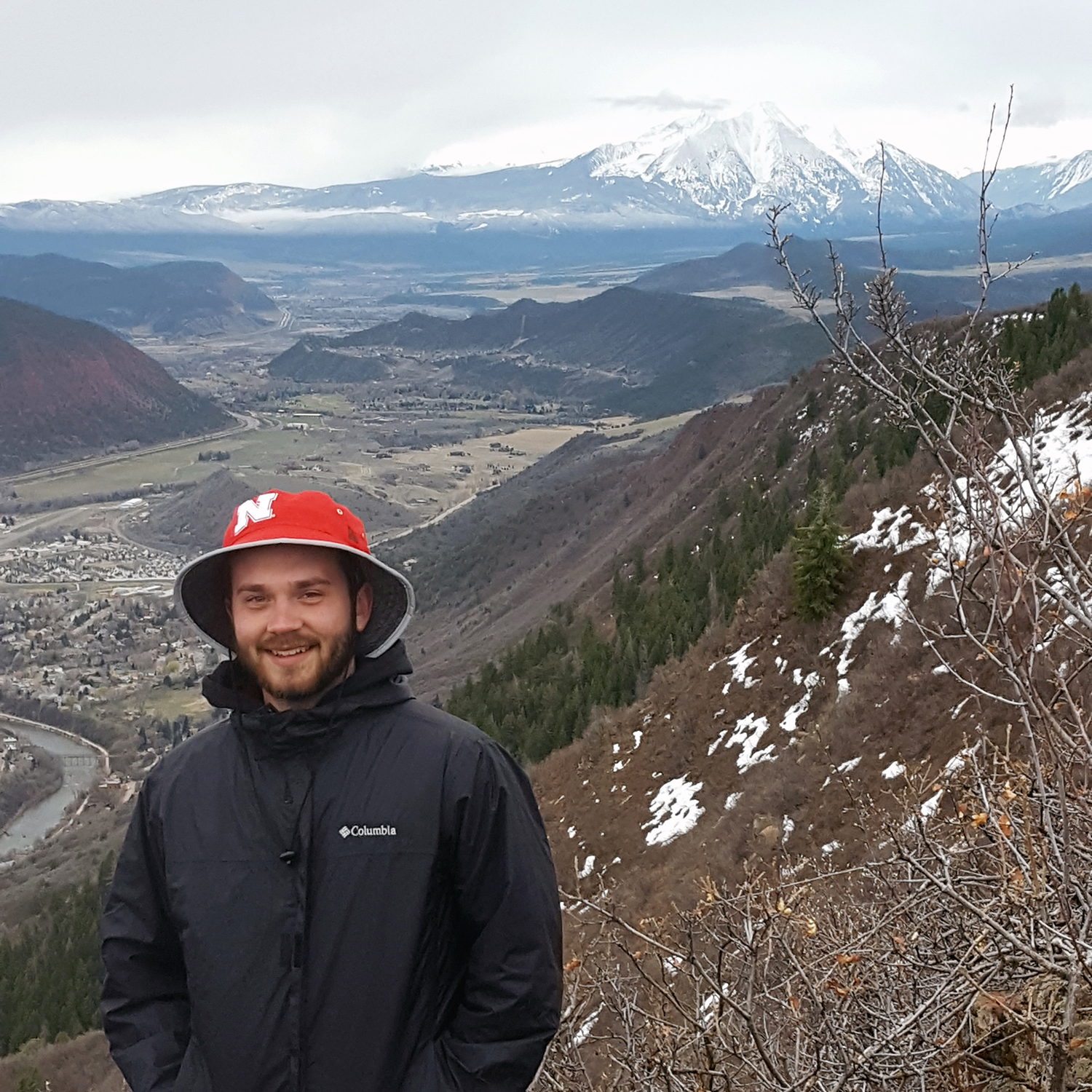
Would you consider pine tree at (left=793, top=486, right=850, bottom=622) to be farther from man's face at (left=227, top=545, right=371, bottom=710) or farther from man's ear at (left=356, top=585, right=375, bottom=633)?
man's face at (left=227, top=545, right=371, bottom=710)

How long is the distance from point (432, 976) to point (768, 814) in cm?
1113

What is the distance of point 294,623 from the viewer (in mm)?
3041

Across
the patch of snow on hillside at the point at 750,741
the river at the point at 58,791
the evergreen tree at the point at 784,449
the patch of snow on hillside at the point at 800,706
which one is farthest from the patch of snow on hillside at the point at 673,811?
the river at the point at 58,791

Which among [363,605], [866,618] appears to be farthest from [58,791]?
[363,605]

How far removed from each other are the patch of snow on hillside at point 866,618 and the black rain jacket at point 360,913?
1375 centimetres

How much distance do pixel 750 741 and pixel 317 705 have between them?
14.8 metres

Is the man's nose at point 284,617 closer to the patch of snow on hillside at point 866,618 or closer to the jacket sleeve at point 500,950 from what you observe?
the jacket sleeve at point 500,950

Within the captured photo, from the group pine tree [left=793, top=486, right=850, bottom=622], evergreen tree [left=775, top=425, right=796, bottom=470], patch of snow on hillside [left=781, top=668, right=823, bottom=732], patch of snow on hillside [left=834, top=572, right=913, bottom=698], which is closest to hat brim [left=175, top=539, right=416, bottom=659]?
patch of snow on hillside [left=834, top=572, right=913, bottom=698]

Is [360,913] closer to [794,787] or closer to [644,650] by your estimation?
[794,787]

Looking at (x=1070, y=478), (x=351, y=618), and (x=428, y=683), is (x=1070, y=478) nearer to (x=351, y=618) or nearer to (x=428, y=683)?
(x=351, y=618)

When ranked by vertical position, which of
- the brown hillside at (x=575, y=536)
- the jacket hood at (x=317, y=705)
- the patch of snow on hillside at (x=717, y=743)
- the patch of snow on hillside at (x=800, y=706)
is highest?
the jacket hood at (x=317, y=705)

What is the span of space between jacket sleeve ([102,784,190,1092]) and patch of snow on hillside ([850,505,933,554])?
647 inches

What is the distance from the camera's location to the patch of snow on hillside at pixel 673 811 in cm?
1574

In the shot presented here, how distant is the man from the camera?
2.85 meters
